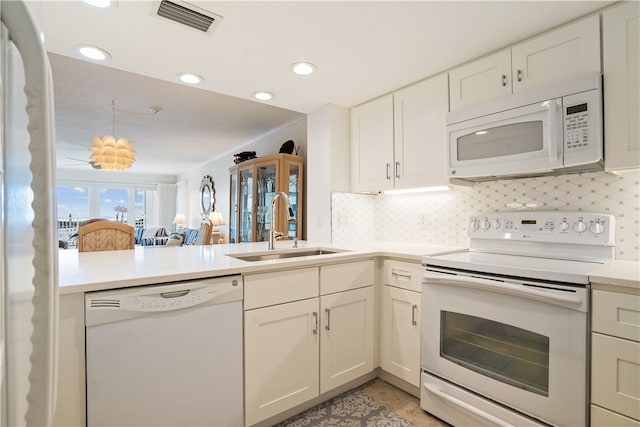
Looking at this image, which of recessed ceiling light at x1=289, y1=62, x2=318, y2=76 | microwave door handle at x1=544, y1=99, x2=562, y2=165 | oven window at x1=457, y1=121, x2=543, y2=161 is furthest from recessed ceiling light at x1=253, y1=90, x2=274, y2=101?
microwave door handle at x1=544, y1=99, x2=562, y2=165

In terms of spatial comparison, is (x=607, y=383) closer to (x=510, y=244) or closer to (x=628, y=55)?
(x=510, y=244)

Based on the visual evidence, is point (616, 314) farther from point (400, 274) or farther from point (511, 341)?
point (400, 274)

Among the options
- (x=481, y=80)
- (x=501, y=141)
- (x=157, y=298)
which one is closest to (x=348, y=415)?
(x=157, y=298)

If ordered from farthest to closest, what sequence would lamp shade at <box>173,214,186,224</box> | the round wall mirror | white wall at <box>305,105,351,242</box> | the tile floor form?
lamp shade at <box>173,214,186,224</box> → the round wall mirror → white wall at <box>305,105,351,242</box> → the tile floor

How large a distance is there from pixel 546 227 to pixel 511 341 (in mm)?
677

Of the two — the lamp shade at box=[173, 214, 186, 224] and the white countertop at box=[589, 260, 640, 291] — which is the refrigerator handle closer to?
the white countertop at box=[589, 260, 640, 291]

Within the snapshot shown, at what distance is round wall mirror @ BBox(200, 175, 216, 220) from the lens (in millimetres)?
6886

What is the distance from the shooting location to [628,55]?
139 cm

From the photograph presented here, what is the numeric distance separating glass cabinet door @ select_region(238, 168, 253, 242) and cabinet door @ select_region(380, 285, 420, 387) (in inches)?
101

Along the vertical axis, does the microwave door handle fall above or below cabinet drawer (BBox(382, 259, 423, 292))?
above

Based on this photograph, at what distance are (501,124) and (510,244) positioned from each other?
0.69 m

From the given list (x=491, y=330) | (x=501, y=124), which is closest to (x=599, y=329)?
(x=491, y=330)

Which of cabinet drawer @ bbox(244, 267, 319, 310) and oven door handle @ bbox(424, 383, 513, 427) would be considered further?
cabinet drawer @ bbox(244, 267, 319, 310)

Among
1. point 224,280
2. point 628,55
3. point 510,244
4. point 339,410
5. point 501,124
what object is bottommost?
point 339,410
